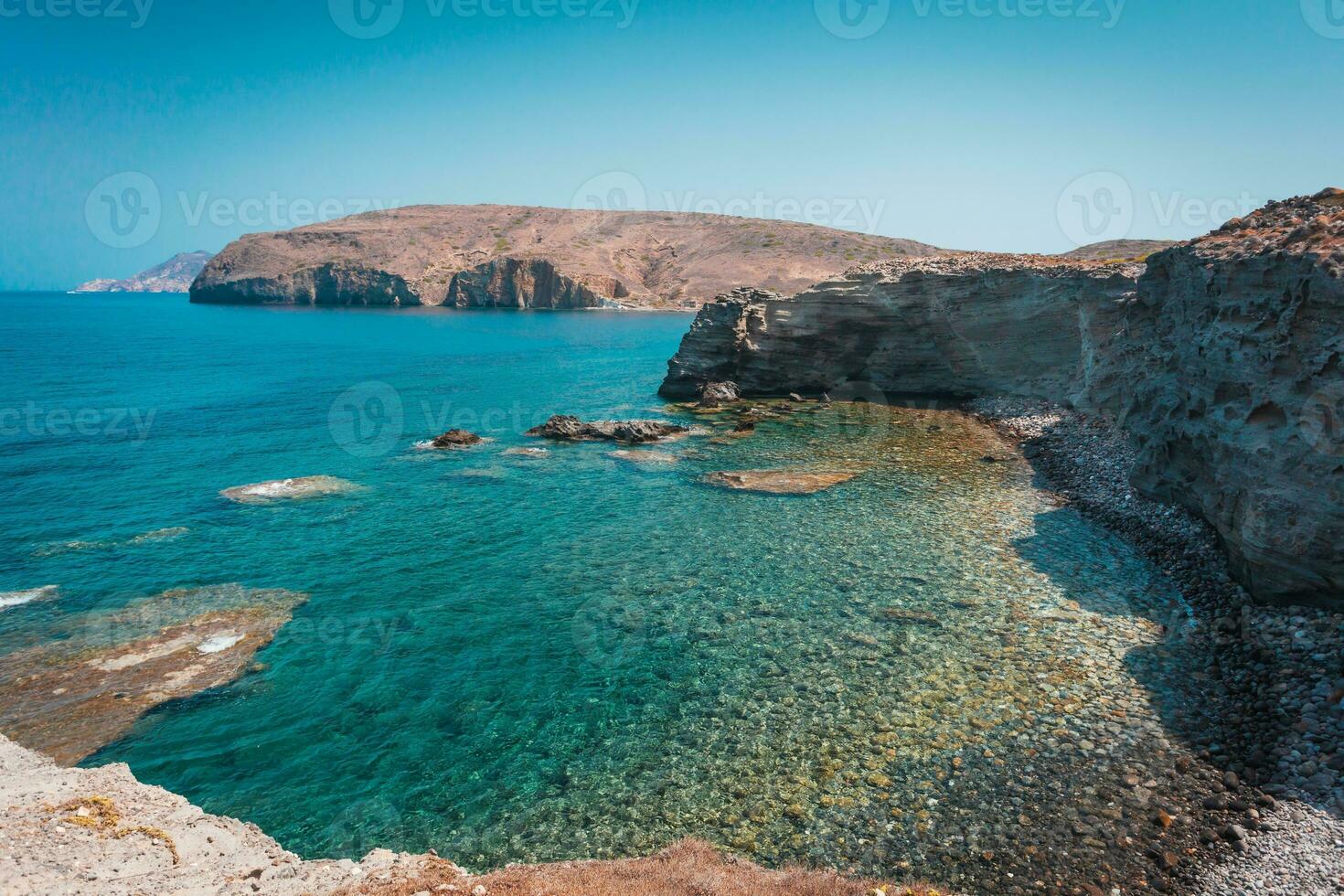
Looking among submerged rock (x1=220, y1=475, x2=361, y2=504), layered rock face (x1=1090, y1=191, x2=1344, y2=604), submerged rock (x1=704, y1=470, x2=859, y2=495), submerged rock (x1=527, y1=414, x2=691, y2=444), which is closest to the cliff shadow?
layered rock face (x1=1090, y1=191, x2=1344, y2=604)

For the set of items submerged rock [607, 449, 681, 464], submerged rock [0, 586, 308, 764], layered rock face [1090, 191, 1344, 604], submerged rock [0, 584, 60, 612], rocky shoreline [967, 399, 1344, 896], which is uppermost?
layered rock face [1090, 191, 1344, 604]

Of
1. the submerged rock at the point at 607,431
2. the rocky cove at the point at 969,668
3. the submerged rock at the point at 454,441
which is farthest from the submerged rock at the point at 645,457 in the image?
the submerged rock at the point at 454,441

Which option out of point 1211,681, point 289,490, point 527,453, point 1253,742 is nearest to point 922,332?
point 527,453

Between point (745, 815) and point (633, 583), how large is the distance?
11985mm

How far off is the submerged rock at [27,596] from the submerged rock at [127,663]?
293 cm

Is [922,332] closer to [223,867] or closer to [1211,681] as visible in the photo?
[1211,681]

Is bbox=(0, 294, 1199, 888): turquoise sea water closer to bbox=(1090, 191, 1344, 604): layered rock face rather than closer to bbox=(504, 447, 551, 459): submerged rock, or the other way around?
bbox=(504, 447, 551, 459): submerged rock

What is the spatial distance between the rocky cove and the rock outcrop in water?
17 centimetres

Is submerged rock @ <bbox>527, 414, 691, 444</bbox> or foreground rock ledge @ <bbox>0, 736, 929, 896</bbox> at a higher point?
submerged rock @ <bbox>527, 414, 691, 444</bbox>

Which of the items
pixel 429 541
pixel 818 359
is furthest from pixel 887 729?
pixel 818 359

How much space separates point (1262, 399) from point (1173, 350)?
8.73 metres

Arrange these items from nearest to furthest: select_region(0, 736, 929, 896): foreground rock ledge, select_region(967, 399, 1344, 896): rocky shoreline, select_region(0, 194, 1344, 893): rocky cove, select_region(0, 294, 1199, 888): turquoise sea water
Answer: select_region(0, 736, 929, 896): foreground rock ledge → select_region(967, 399, 1344, 896): rocky shoreline → select_region(0, 194, 1344, 893): rocky cove → select_region(0, 294, 1199, 888): turquoise sea water

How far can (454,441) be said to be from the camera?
4744 cm

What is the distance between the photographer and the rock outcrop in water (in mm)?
19453
